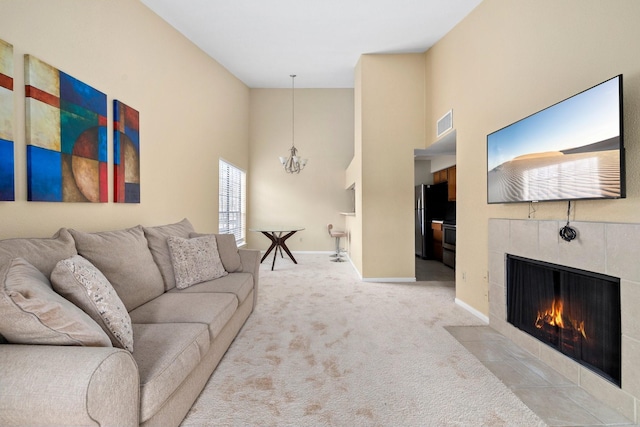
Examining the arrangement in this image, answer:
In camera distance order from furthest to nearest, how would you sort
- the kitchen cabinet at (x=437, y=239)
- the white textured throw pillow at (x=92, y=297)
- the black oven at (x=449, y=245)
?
the kitchen cabinet at (x=437, y=239) → the black oven at (x=449, y=245) → the white textured throw pillow at (x=92, y=297)

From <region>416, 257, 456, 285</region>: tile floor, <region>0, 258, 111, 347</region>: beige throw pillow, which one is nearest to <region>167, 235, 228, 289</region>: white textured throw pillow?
<region>0, 258, 111, 347</region>: beige throw pillow

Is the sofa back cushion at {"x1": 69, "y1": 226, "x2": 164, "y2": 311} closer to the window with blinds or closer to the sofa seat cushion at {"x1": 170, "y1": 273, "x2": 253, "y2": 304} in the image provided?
the sofa seat cushion at {"x1": 170, "y1": 273, "x2": 253, "y2": 304}

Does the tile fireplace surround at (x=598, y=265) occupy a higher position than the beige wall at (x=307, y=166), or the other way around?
the beige wall at (x=307, y=166)

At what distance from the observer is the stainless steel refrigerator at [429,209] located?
6.02m

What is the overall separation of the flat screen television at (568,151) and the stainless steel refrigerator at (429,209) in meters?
3.69

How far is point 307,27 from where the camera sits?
364 cm

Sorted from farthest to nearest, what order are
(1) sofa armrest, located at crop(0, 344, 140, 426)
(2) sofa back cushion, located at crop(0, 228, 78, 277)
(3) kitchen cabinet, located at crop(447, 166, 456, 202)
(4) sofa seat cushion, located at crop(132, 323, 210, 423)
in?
(3) kitchen cabinet, located at crop(447, 166, 456, 202) < (2) sofa back cushion, located at crop(0, 228, 78, 277) < (4) sofa seat cushion, located at crop(132, 323, 210, 423) < (1) sofa armrest, located at crop(0, 344, 140, 426)

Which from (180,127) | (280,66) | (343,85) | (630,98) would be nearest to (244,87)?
(280,66)

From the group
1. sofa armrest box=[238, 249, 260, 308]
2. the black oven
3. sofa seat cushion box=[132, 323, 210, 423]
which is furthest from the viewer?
the black oven

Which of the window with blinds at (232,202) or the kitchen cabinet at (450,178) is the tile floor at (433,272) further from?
the window with blinds at (232,202)

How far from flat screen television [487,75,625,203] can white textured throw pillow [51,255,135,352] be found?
2492mm

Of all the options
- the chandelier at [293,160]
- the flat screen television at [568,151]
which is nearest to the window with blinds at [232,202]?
the chandelier at [293,160]

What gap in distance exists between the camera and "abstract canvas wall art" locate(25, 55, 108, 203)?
70.6 inches

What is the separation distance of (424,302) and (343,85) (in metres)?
4.63
